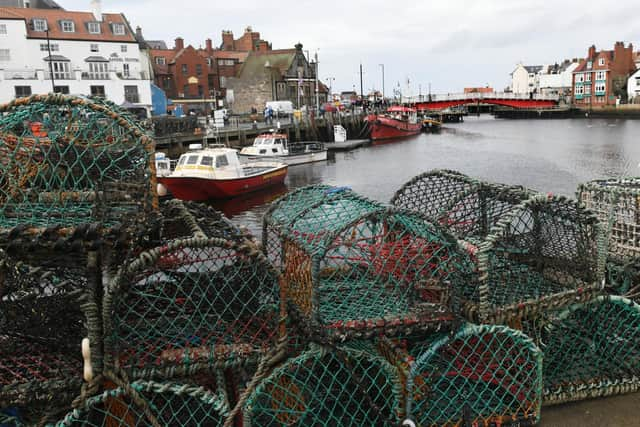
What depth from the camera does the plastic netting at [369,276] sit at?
325 centimetres

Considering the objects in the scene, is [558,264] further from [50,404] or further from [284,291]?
[50,404]

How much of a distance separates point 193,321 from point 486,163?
25.6 metres

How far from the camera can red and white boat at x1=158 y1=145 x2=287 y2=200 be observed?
1670cm

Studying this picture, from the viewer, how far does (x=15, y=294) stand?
11.9ft

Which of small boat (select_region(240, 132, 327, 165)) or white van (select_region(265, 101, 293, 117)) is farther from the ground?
white van (select_region(265, 101, 293, 117))

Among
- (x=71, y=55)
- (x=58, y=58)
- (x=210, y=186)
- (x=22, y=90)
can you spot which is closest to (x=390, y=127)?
(x=71, y=55)

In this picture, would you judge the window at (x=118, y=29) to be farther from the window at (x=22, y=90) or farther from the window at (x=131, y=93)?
the window at (x=22, y=90)

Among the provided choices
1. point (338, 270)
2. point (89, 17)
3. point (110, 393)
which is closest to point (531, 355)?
point (338, 270)

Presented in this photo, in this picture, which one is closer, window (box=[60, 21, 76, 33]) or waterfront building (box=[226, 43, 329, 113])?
window (box=[60, 21, 76, 33])

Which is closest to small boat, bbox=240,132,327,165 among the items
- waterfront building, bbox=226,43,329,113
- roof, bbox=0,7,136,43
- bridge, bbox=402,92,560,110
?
roof, bbox=0,7,136,43

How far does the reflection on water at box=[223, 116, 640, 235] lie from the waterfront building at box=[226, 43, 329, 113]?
1534 cm

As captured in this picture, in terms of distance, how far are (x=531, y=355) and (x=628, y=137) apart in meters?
38.5

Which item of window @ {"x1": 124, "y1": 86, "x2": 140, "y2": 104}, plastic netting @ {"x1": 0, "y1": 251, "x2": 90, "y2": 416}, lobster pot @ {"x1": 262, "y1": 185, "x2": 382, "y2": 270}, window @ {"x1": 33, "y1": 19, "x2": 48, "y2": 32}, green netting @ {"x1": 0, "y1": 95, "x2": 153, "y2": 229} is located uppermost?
window @ {"x1": 33, "y1": 19, "x2": 48, "y2": 32}

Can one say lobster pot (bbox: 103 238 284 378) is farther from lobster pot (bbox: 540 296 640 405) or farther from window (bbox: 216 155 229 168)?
window (bbox: 216 155 229 168)
